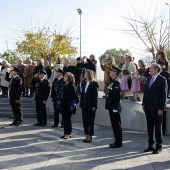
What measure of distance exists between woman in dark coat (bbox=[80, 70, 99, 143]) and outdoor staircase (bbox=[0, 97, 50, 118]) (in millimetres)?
5032

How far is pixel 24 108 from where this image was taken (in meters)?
13.9

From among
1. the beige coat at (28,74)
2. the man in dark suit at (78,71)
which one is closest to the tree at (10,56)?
the beige coat at (28,74)

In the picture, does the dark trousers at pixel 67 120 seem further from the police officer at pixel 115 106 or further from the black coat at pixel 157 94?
the black coat at pixel 157 94

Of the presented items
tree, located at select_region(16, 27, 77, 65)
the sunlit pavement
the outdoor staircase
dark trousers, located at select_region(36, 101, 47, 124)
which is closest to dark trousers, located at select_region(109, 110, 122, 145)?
the sunlit pavement

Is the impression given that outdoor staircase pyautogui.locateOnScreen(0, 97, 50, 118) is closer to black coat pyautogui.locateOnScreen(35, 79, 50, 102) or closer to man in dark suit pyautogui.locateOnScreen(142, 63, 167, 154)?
black coat pyautogui.locateOnScreen(35, 79, 50, 102)

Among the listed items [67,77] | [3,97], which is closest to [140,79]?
[67,77]

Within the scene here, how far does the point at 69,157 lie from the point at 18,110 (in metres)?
4.65

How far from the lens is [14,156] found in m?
7.22

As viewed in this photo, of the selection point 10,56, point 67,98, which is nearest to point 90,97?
point 67,98

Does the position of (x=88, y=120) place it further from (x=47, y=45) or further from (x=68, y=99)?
(x=47, y=45)

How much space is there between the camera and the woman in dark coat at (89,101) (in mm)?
8766

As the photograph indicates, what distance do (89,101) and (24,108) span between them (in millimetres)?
5792

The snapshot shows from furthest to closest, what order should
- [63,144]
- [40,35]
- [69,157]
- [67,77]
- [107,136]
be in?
[40,35] → [107,136] → [67,77] → [63,144] → [69,157]

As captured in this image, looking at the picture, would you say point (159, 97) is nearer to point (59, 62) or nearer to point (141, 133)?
point (141, 133)
